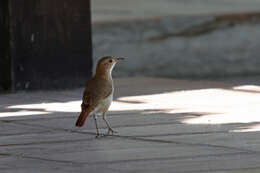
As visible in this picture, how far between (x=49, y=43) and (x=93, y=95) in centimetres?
278

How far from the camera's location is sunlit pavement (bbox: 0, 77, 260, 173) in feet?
13.7

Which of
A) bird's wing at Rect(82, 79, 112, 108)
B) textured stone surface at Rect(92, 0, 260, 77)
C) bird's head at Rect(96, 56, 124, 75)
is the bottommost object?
textured stone surface at Rect(92, 0, 260, 77)

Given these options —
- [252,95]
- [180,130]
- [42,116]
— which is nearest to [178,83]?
[252,95]

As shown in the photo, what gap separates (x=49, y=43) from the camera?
7.70 meters

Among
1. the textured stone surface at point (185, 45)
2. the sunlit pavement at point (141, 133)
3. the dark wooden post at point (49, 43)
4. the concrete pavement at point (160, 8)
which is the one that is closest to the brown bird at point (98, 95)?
the sunlit pavement at point (141, 133)

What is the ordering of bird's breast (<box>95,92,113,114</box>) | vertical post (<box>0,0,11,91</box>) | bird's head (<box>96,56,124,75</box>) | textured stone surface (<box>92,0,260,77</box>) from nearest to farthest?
bird's breast (<box>95,92,113,114</box>) → bird's head (<box>96,56,124,75</box>) → vertical post (<box>0,0,11,91</box>) → textured stone surface (<box>92,0,260,77</box>)

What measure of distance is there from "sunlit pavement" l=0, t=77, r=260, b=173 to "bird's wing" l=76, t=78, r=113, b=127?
0.19 metres

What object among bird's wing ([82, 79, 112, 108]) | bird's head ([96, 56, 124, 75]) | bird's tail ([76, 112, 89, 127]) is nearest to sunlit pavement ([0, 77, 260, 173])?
bird's tail ([76, 112, 89, 127])

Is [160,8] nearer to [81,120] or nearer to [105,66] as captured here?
[105,66]

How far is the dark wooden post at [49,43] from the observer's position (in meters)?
7.53

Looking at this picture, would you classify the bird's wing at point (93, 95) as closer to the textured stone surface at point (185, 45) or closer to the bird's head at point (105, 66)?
the bird's head at point (105, 66)

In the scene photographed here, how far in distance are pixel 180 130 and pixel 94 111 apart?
2.09ft

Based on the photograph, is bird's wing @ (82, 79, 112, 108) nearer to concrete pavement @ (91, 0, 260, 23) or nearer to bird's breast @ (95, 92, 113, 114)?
bird's breast @ (95, 92, 113, 114)

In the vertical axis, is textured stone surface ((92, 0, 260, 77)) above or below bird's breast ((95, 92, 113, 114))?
below
